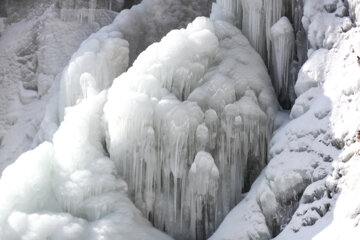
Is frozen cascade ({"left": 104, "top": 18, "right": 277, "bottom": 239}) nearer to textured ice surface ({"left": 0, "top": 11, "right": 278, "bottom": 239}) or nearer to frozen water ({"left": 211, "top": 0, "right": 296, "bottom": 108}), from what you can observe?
textured ice surface ({"left": 0, "top": 11, "right": 278, "bottom": 239})

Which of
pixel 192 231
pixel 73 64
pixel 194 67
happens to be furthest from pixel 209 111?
pixel 73 64

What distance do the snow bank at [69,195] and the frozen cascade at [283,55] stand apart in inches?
128

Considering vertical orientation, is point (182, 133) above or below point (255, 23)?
below

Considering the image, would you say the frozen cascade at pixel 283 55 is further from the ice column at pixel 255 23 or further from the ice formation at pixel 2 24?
the ice formation at pixel 2 24

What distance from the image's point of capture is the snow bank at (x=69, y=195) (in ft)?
31.6

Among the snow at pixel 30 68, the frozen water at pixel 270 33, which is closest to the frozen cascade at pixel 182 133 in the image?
the frozen water at pixel 270 33

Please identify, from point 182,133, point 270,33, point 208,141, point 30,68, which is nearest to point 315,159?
point 208,141

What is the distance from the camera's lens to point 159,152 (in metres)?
10.7

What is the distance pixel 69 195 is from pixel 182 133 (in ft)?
6.53

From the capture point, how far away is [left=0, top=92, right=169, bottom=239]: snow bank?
31.6 ft

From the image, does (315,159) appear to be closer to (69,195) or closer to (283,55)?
(283,55)

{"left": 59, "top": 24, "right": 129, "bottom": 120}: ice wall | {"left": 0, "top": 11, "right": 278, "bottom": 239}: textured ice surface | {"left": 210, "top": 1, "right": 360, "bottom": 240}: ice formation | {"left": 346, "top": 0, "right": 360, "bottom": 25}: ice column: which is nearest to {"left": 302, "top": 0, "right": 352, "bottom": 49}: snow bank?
{"left": 210, "top": 1, "right": 360, "bottom": 240}: ice formation

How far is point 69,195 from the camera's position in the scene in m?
10.2

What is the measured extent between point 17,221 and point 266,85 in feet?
15.2
